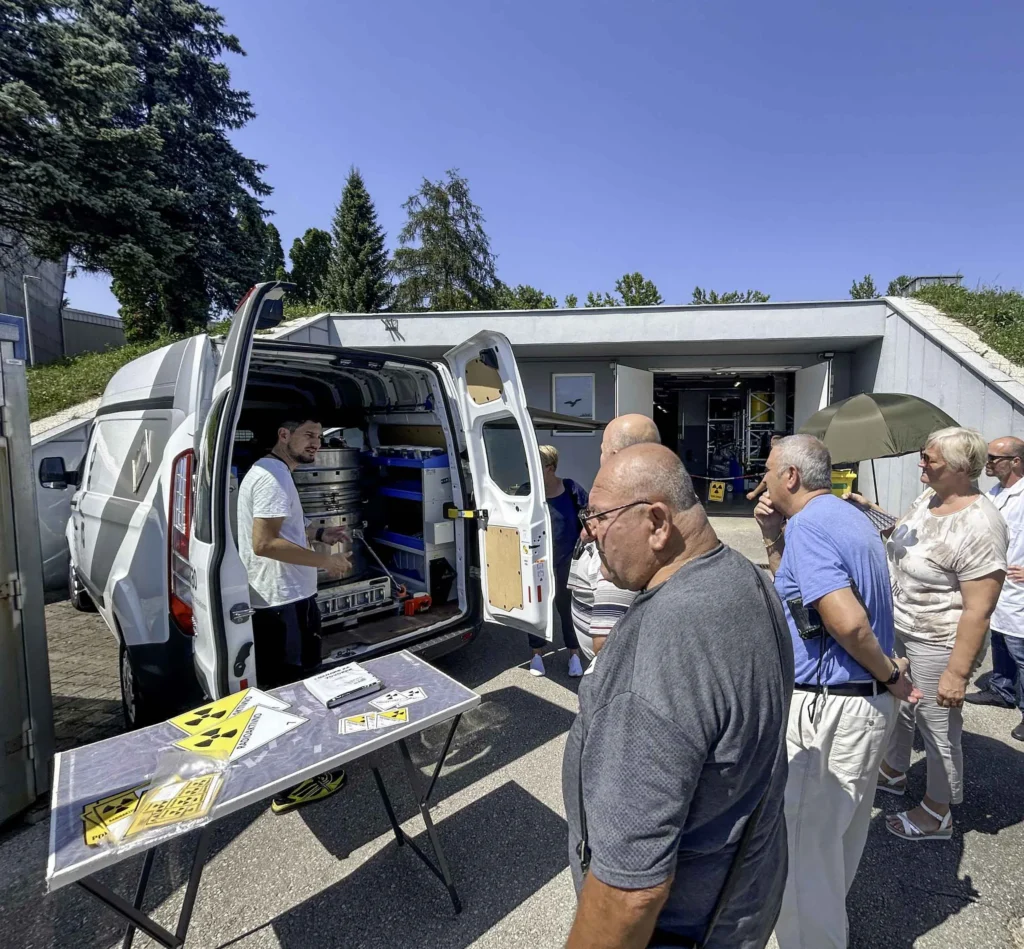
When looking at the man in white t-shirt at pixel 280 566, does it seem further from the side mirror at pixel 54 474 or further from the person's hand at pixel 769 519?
the side mirror at pixel 54 474

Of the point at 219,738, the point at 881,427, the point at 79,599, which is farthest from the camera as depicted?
the point at 79,599

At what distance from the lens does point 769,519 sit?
2.62m

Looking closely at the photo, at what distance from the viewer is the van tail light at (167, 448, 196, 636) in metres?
2.63

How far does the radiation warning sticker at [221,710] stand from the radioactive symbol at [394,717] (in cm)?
38

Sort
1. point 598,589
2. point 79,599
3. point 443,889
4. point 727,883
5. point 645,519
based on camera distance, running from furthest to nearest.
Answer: point 79,599
point 598,589
point 443,889
point 645,519
point 727,883

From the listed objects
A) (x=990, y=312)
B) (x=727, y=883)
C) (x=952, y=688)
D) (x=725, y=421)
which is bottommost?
(x=952, y=688)

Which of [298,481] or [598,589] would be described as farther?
[298,481]

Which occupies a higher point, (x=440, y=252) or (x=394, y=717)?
(x=440, y=252)

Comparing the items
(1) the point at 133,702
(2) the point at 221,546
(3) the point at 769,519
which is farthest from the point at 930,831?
(1) the point at 133,702

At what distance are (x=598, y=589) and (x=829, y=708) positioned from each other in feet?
3.30

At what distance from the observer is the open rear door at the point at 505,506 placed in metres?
3.45

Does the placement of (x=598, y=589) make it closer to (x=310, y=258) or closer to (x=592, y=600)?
(x=592, y=600)

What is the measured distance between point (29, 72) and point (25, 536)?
16781 millimetres

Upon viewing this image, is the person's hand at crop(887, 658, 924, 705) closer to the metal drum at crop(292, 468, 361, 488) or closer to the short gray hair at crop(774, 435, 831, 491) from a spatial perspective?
the short gray hair at crop(774, 435, 831, 491)
